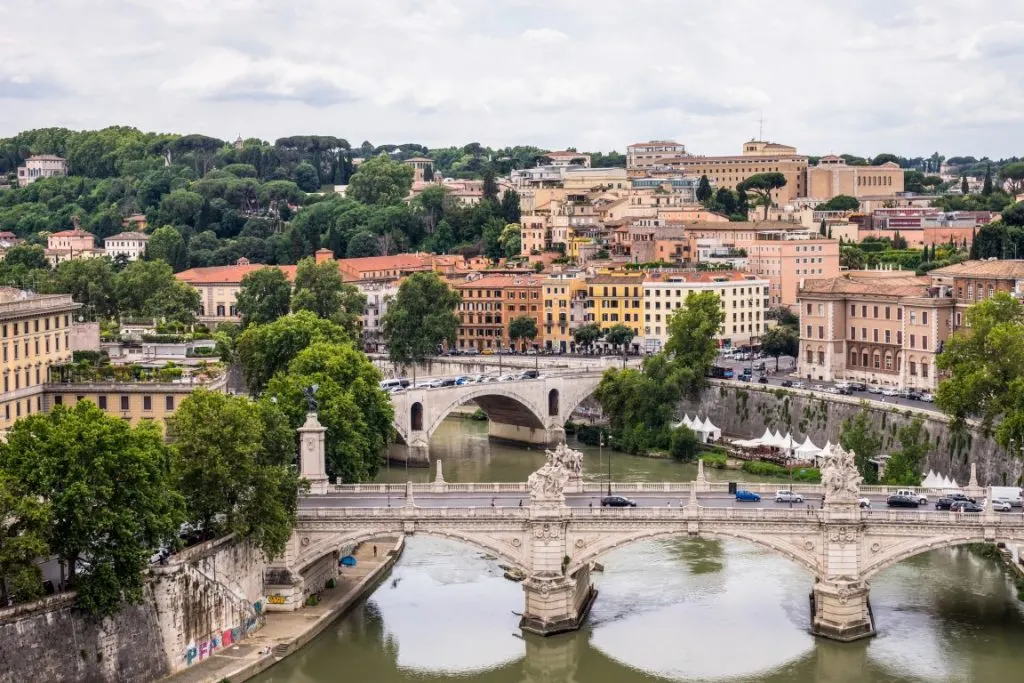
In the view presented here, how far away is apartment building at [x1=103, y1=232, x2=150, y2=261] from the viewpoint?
12081 centimetres

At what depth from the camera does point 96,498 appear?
33.8 metres

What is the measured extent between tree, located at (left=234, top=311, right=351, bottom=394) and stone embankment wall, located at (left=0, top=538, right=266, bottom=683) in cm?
2574

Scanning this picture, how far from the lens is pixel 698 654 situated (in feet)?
127

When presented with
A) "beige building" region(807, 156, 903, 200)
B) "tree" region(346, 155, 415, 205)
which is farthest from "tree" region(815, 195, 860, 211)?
"tree" region(346, 155, 415, 205)

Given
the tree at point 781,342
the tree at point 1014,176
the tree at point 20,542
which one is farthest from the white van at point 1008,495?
the tree at point 1014,176

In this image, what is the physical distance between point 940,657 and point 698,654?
4858 mm

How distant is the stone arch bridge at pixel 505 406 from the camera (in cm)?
6550

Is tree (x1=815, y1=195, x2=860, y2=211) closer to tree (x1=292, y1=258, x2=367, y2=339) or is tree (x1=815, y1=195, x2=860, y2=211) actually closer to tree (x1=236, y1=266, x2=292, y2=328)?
tree (x1=292, y1=258, x2=367, y2=339)

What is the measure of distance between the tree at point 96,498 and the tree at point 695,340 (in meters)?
37.2

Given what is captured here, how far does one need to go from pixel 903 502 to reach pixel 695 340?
2970 cm

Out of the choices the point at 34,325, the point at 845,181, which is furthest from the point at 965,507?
the point at 845,181

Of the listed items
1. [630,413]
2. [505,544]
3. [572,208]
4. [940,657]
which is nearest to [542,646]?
[505,544]

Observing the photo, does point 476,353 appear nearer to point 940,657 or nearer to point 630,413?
point 630,413

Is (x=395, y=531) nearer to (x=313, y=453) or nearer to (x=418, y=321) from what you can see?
(x=313, y=453)
